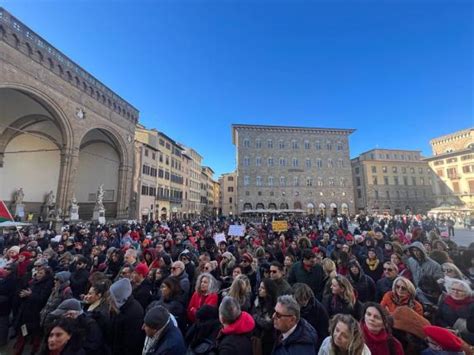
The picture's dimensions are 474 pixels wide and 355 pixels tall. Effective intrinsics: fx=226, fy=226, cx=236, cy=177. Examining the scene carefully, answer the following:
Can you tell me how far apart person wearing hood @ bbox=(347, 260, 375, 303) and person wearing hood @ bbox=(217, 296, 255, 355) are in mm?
2648

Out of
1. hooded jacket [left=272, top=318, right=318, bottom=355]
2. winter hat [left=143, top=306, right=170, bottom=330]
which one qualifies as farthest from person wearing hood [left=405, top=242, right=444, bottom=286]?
winter hat [left=143, top=306, right=170, bottom=330]

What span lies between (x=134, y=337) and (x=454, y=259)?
23.9ft

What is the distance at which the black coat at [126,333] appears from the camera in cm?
267

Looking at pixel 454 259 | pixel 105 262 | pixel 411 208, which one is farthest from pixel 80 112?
pixel 411 208

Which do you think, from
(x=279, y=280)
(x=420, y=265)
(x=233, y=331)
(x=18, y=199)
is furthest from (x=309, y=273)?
(x=18, y=199)

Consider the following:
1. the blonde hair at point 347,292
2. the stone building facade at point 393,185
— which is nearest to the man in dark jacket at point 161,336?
the blonde hair at point 347,292

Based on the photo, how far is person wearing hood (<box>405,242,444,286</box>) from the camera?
425cm

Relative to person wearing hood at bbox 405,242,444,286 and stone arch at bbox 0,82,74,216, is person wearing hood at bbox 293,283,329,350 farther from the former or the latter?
stone arch at bbox 0,82,74,216

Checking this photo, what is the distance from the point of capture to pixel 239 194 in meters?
41.2

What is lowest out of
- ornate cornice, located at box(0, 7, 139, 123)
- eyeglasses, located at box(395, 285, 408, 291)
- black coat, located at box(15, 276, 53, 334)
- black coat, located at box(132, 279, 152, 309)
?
black coat, located at box(15, 276, 53, 334)

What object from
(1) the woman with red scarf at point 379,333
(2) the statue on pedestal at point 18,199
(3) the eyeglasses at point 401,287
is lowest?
(1) the woman with red scarf at point 379,333

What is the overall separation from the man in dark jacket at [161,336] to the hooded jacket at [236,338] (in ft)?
1.43

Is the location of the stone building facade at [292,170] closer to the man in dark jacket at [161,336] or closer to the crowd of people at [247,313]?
the crowd of people at [247,313]

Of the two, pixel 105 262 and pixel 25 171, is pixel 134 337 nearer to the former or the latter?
pixel 105 262
